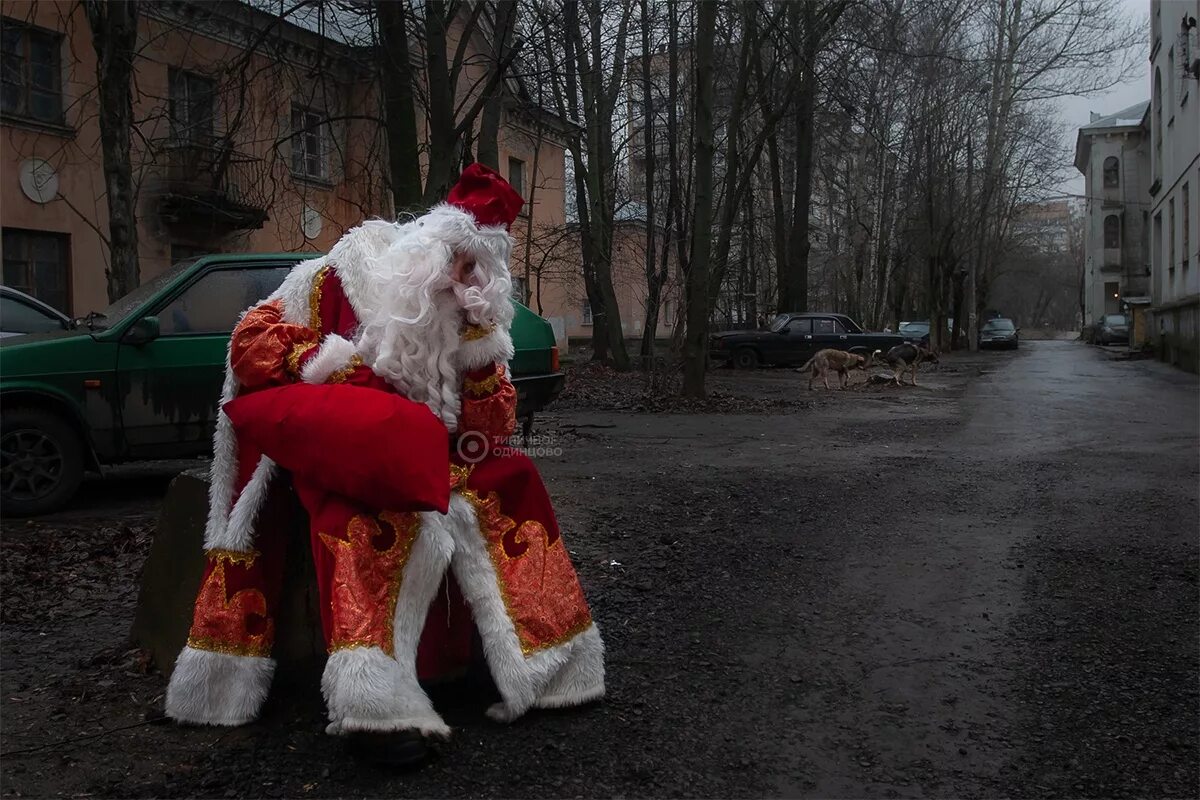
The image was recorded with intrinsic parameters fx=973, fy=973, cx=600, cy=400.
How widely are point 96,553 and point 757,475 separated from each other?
4757 mm

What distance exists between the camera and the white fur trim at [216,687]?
282cm

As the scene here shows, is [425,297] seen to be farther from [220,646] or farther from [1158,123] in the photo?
[1158,123]

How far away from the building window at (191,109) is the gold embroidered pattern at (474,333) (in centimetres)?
765

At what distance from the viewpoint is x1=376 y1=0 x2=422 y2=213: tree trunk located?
947 cm

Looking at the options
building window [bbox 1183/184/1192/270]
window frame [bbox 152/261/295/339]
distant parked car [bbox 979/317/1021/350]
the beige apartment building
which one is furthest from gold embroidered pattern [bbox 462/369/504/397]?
distant parked car [bbox 979/317/1021/350]

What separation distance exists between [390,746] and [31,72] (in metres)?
16.1

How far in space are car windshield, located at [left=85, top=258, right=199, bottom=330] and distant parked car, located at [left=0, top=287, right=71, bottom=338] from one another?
45.2 inches

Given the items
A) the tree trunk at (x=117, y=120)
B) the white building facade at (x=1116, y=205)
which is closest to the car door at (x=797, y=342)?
the tree trunk at (x=117, y=120)

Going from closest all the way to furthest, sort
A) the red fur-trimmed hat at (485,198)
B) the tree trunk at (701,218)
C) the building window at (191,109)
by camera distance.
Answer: the red fur-trimmed hat at (485,198), the building window at (191,109), the tree trunk at (701,218)

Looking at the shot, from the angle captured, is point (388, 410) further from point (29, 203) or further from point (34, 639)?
point (29, 203)

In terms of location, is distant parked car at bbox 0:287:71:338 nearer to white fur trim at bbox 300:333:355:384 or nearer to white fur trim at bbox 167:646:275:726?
white fur trim at bbox 167:646:275:726

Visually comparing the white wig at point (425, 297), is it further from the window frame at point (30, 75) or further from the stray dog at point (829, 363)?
the stray dog at point (829, 363)

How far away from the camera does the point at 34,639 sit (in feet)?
12.8

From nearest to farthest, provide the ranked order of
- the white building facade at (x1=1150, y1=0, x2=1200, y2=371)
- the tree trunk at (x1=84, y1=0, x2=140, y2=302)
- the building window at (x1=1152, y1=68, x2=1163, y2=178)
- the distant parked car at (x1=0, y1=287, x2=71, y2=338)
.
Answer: the distant parked car at (x1=0, y1=287, x2=71, y2=338), the tree trunk at (x1=84, y1=0, x2=140, y2=302), the white building facade at (x1=1150, y1=0, x2=1200, y2=371), the building window at (x1=1152, y1=68, x2=1163, y2=178)
